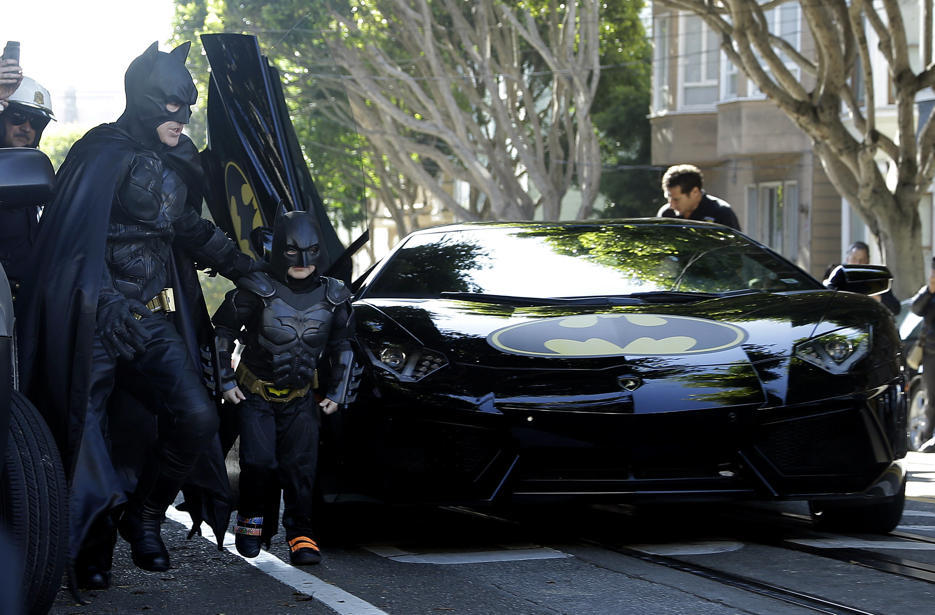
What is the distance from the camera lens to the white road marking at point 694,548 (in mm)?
5996

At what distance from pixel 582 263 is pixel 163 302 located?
2104mm

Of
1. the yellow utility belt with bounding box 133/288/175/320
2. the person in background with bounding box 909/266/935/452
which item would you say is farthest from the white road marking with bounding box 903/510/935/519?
the person in background with bounding box 909/266/935/452

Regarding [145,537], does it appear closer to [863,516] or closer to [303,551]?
[303,551]

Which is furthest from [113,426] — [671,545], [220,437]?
[671,545]

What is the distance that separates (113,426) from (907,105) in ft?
44.6

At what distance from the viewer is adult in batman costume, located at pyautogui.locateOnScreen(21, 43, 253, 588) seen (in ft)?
17.2

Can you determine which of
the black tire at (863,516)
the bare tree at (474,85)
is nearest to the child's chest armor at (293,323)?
the black tire at (863,516)

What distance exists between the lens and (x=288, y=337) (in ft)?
19.1

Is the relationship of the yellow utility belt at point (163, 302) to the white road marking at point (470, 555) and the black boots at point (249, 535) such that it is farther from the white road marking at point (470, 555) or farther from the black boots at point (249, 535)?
the white road marking at point (470, 555)

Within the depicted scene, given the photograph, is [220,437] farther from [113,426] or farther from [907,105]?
[907,105]

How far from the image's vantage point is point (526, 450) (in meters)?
5.82

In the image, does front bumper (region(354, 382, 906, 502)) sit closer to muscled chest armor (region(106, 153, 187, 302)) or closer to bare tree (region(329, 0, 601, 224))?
muscled chest armor (region(106, 153, 187, 302))

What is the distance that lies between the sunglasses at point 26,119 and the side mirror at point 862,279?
11.2 feet

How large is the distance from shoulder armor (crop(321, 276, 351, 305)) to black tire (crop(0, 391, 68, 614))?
1634 millimetres
